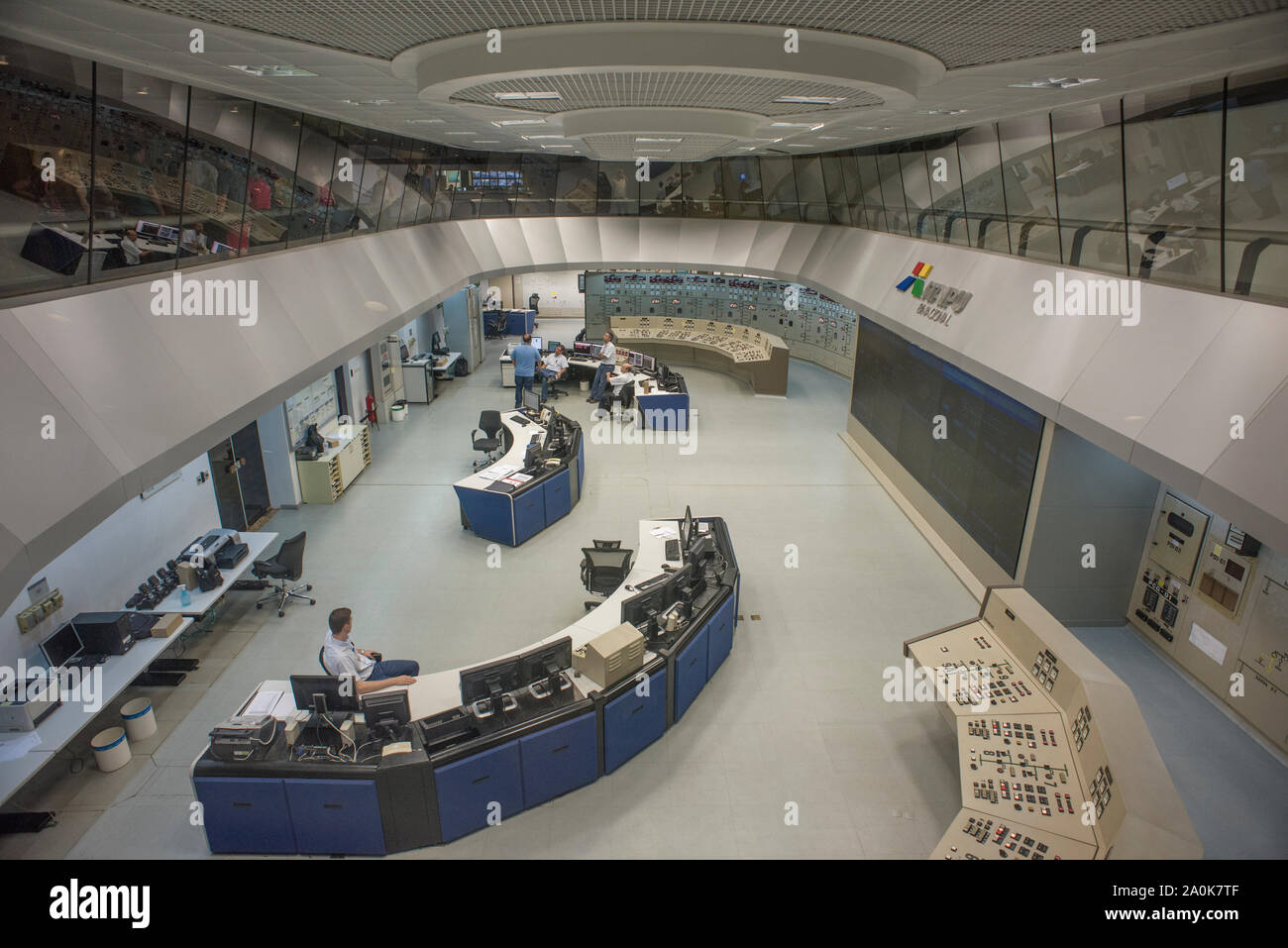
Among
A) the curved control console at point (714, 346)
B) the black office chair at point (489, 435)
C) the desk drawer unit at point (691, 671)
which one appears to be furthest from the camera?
the curved control console at point (714, 346)

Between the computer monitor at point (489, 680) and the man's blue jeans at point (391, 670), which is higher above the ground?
the computer monitor at point (489, 680)

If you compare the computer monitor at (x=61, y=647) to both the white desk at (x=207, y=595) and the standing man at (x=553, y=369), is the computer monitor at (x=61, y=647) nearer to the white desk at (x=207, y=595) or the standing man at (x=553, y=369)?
the white desk at (x=207, y=595)

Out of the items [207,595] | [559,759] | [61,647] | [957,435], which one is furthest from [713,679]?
[61,647]

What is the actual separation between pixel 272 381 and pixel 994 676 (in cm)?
672

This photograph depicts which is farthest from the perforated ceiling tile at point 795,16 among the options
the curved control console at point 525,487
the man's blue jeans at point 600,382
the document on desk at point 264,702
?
the man's blue jeans at point 600,382

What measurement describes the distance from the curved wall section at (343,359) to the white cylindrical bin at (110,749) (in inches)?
97.2

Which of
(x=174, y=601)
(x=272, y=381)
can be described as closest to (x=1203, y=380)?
(x=272, y=381)

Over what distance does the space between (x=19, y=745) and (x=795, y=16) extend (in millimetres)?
6637

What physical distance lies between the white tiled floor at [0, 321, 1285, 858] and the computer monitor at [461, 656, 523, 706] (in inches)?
38.1

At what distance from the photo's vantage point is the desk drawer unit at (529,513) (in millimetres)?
9195

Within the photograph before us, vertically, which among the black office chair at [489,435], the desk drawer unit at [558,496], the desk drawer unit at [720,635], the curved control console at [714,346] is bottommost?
the desk drawer unit at [720,635]

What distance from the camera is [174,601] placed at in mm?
6789

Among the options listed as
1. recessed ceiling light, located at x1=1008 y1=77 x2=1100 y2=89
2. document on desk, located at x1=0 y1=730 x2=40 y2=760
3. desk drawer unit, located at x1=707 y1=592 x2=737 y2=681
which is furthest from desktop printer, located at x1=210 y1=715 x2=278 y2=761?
recessed ceiling light, located at x1=1008 y1=77 x2=1100 y2=89

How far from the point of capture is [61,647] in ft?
19.0
